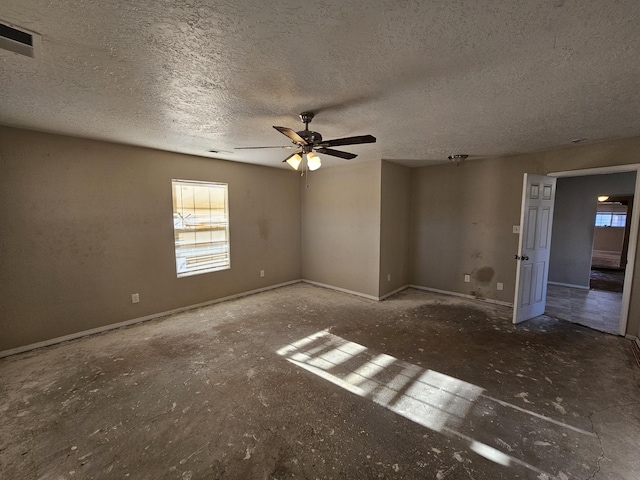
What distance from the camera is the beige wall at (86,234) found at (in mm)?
2871

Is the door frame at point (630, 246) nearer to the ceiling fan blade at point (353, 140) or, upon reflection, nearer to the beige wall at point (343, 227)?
the beige wall at point (343, 227)

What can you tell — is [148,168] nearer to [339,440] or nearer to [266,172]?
[266,172]

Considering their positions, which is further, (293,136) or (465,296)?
(465,296)

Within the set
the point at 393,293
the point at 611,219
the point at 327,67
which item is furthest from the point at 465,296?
the point at 611,219

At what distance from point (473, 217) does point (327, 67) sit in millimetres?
4048

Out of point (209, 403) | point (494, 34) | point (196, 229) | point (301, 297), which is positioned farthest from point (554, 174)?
point (196, 229)

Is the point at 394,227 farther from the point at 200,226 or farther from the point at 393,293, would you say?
the point at 200,226

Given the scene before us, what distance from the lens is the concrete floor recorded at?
1.65 m

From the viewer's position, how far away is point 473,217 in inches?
184

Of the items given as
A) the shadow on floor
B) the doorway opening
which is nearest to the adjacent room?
the shadow on floor

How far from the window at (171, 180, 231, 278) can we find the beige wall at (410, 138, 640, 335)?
3.65m

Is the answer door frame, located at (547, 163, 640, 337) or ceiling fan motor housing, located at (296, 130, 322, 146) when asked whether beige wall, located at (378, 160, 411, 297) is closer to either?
ceiling fan motor housing, located at (296, 130, 322, 146)

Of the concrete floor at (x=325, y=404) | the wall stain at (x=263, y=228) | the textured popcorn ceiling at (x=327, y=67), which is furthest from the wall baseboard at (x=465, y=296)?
the wall stain at (x=263, y=228)

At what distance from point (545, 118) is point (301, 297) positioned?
158 inches
